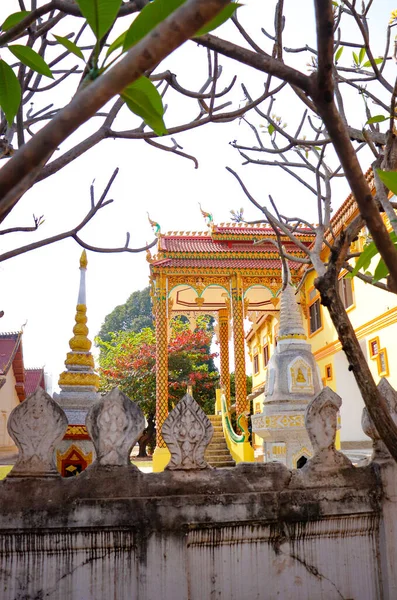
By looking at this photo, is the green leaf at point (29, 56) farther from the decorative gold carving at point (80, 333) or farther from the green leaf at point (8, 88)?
the decorative gold carving at point (80, 333)

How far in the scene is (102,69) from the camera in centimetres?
102

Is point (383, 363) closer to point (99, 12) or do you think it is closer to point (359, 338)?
point (359, 338)

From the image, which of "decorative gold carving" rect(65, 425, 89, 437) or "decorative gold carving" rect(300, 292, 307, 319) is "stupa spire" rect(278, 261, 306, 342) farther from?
"decorative gold carving" rect(300, 292, 307, 319)

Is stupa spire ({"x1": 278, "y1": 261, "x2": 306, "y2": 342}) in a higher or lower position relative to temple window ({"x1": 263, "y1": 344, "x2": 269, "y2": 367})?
lower

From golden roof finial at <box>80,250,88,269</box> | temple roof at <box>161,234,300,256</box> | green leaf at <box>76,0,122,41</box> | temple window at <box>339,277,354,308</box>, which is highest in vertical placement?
temple roof at <box>161,234,300,256</box>

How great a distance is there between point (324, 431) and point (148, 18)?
87.8 inches

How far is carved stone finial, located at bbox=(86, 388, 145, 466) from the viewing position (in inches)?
96.6

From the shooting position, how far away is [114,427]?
248 centimetres

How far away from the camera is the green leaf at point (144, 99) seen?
113cm

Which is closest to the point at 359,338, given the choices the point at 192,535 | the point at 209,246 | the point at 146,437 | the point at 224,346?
the point at 209,246

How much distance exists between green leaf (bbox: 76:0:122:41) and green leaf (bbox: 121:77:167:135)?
13cm

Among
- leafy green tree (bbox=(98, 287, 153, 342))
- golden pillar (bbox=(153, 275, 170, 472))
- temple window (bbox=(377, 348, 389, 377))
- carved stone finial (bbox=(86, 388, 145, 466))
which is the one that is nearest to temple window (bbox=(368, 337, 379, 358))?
temple window (bbox=(377, 348, 389, 377))

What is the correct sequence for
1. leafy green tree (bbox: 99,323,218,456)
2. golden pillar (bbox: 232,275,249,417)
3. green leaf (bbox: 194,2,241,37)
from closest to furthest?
green leaf (bbox: 194,2,241,37) → golden pillar (bbox: 232,275,249,417) → leafy green tree (bbox: 99,323,218,456)

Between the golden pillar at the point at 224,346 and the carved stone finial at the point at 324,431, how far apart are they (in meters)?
12.8
